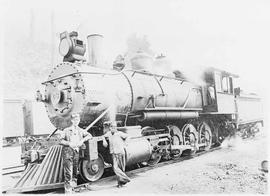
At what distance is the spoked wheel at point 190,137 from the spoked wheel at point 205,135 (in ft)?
1.67

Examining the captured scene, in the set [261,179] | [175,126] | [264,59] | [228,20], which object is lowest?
[261,179]

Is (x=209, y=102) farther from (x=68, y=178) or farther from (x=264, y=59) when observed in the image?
(x=68, y=178)

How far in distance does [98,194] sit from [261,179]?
3095 millimetres

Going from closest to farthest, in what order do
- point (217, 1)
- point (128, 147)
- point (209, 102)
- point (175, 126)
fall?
1. point (128, 147)
2. point (217, 1)
3. point (175, 126)
4. point (209, 102)

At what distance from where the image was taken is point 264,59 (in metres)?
5.58

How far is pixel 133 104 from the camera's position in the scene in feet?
20.5

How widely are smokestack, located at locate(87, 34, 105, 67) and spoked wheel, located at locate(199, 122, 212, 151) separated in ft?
13.4

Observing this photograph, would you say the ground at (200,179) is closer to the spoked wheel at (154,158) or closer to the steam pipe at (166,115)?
the spoked wheel at (154,158)

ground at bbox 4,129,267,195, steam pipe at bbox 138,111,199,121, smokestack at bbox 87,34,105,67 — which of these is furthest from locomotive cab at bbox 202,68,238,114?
smokestack at bbox 87,34,105,67

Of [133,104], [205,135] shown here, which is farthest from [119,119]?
[205,135]

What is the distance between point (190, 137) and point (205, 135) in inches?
43.2

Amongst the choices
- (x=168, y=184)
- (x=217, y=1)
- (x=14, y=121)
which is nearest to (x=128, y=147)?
(x=168, y=184)

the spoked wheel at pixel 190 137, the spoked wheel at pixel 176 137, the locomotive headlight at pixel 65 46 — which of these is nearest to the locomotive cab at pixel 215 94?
the spoked wheel at pixel 190 137

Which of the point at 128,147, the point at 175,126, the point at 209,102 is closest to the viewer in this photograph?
the point at 128,147
